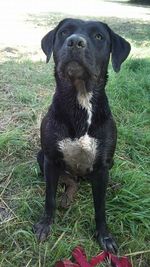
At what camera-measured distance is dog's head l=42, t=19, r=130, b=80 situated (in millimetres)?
2754

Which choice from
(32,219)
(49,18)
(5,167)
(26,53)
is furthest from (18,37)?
(32,219)

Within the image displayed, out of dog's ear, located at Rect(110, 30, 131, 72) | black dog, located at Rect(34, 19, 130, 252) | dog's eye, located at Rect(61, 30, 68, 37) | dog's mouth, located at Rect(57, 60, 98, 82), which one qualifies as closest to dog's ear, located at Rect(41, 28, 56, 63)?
black dog, located at Rect(34, 19, 130, 252)

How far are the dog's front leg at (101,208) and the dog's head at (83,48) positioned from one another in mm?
724

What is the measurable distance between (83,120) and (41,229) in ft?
2.84

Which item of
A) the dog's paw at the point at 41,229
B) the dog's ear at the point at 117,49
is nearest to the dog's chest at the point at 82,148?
the dog's ear at the point at 117,49

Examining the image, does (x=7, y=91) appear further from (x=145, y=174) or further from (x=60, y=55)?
(x=60, y=55)

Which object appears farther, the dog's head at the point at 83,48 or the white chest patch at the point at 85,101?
the white chest patch at the point at 85,101

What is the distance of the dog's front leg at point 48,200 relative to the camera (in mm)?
3156

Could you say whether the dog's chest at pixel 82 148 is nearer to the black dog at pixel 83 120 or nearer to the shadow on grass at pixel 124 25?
the black dog at pixel 83 120

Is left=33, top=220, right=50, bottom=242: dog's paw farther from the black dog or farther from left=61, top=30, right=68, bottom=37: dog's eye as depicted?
left=61, top=30, right=68, bottom=37: dog's eye

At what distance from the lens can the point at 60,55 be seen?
2881 millimetres

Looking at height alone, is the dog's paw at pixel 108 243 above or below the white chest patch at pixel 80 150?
below

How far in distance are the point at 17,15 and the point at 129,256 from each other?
32.4ft

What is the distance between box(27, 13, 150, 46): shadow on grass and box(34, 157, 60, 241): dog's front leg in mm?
6413
